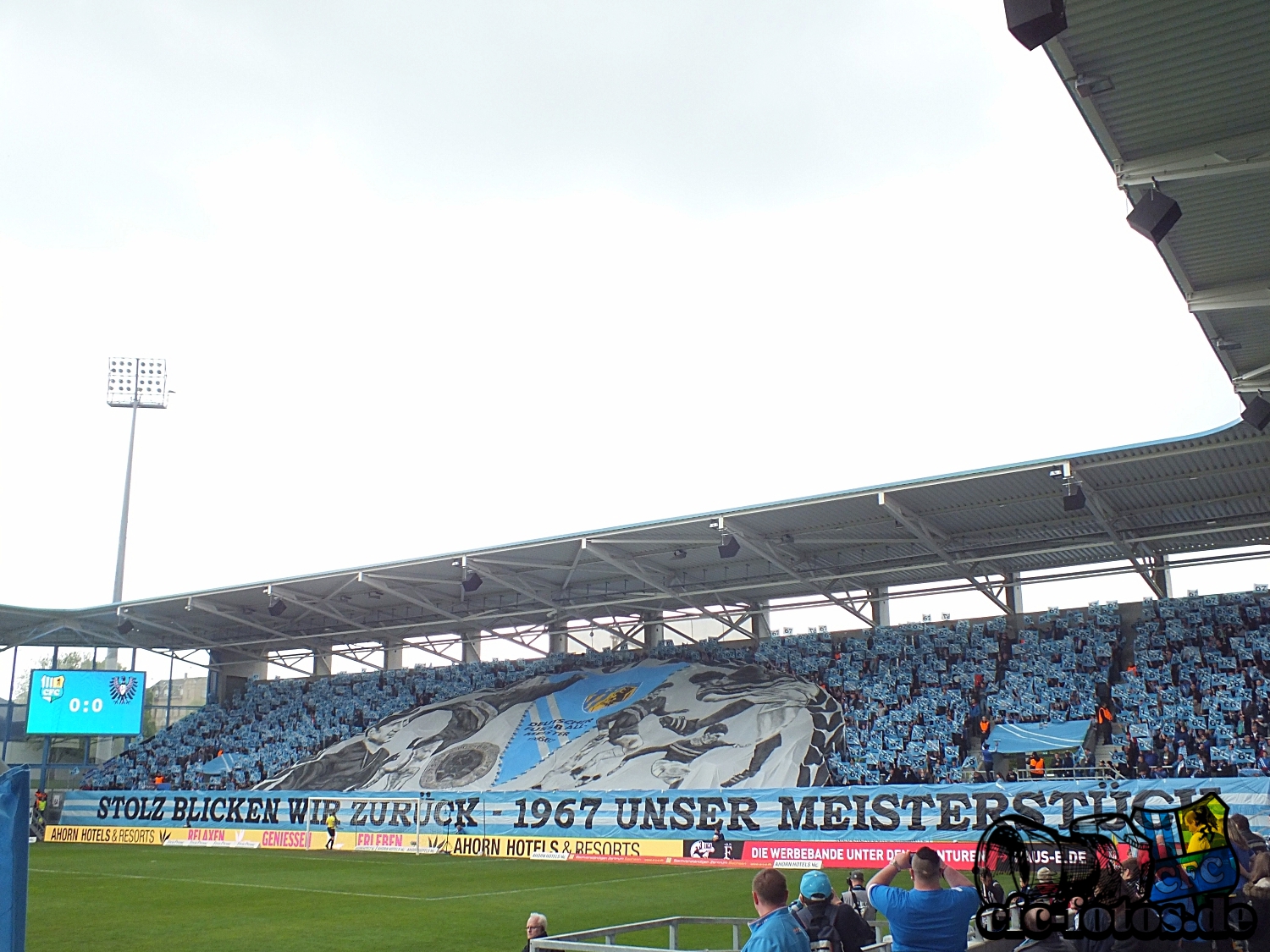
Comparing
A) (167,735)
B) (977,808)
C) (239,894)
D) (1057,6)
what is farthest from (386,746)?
(1057,6)

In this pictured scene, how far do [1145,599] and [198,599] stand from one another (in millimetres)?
37126

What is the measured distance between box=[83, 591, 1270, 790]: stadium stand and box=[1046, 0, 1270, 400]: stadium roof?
1430cm

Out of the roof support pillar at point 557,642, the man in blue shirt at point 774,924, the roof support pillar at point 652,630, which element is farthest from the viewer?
the roof support pillar at point 557,642

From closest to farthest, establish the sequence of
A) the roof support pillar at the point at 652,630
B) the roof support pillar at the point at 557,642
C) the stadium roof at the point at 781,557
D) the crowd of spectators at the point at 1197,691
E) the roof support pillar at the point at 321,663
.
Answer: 1. the crowd of spectators at the point at 1197,691
2. the stadium roof at the point at 781,557
3. the roof support pillar at the point at 652,630
4. the roof support pillar at the point at 557,642
5. the roof support pillar at the point at 321,663

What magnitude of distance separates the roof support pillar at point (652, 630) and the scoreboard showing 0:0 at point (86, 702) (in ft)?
74.6

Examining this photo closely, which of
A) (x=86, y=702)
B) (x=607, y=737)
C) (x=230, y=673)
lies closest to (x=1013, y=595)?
(x=607, y=737)

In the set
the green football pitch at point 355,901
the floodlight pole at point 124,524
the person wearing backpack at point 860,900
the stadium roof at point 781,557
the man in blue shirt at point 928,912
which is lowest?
the green football pitch at point 355,901

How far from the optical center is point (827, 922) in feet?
25.5

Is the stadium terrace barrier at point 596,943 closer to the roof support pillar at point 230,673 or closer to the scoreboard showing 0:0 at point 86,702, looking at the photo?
the scoreboard showing 0:0 at point 86,702

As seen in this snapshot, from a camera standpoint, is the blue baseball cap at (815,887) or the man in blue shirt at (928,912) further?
the blue baseball cap at (815,887)

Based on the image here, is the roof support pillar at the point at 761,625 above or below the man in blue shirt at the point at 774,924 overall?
above

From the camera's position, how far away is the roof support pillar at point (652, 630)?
4734 centimetres

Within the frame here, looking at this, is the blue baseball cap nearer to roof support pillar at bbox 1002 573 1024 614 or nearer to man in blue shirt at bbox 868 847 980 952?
man in blue shirt at bbox 868 847 980 952

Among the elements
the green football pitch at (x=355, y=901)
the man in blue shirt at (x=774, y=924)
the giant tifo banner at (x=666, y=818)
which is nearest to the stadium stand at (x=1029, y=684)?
the giant tifo banner at (x=666, y=818)
